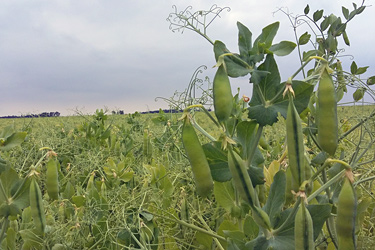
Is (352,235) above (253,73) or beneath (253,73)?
beneath

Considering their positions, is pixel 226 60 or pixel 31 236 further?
pixel 31 236

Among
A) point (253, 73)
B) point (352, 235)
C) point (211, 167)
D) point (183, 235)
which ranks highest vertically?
point (253, 73)

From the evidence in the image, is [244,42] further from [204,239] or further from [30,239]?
[30,239]

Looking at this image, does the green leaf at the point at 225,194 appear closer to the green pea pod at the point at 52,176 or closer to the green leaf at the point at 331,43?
the green pea pod at the point at 52,176

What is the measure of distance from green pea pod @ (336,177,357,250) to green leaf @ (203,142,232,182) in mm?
240

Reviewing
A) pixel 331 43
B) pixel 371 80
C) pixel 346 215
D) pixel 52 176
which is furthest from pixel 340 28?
pixel 52 176

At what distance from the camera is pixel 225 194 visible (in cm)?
102

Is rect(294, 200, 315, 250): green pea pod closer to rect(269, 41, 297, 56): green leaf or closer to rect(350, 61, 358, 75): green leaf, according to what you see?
rect(269, 41, 297, 56): green leaf

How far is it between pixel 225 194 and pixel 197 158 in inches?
12.3

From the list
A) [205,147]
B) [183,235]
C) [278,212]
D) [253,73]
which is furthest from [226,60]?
A: [183,235]

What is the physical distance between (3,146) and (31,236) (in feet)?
1.01

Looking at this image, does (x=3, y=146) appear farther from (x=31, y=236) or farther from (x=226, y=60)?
(x=226, y=60)

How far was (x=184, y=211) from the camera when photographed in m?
1.21

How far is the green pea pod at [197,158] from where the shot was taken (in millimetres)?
740
